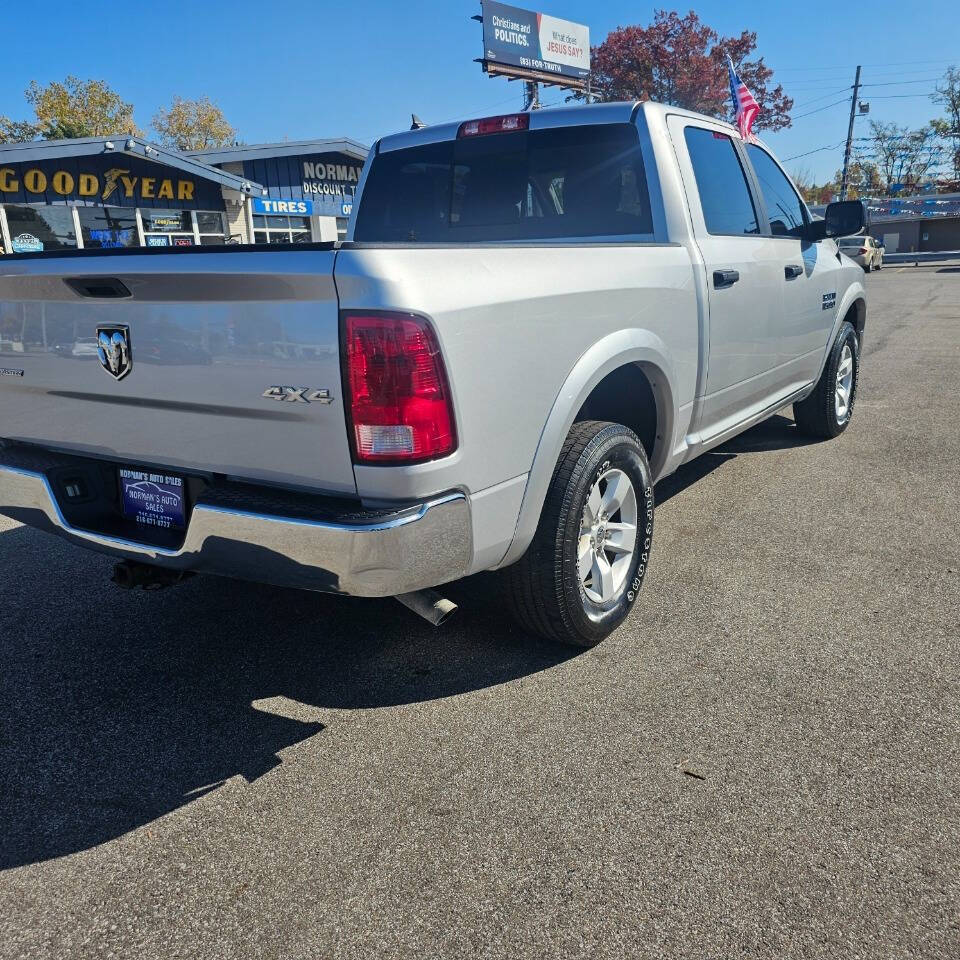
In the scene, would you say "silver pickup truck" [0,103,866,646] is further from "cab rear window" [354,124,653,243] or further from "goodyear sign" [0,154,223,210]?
"goodyear sign" [0,154,223,210]

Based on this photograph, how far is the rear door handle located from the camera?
385 centimetres

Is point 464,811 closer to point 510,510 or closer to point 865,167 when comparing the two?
point 510,510

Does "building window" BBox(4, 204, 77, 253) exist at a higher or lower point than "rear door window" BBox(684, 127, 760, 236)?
higher

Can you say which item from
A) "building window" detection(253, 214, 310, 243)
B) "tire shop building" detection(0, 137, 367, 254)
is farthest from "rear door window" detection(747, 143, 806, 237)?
"building window" detection(253, 214, 310, 243)

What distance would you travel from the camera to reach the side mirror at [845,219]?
4.93 metres

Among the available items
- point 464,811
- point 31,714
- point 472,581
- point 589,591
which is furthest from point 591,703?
point 31,714

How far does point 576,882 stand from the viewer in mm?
2084

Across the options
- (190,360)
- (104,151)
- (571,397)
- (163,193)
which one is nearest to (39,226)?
(104,151)

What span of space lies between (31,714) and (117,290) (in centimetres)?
147

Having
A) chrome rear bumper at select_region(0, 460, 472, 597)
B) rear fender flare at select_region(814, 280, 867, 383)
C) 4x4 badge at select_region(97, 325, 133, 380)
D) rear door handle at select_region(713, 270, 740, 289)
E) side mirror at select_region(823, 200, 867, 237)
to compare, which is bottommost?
chrome rear bumper at select_region(0, 460, 472, 597)

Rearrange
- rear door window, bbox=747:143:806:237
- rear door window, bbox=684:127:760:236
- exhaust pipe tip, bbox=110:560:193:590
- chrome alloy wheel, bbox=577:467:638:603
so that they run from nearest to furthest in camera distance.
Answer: exhaust pipe tip, bbox=110:560:193:590 → chrome alloy wheel, bbox=577:467:638:603 → rear door window, bbox=684:127:760:236 → rear door window, bbox=747:143:806:237

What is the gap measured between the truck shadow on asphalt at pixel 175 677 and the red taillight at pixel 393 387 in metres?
1.07

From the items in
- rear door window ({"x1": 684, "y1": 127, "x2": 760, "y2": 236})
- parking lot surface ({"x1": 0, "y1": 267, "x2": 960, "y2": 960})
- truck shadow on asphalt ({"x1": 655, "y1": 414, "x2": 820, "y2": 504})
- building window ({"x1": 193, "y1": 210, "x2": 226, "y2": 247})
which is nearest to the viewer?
parking lot surface ({"x1": 0, "y1": 267, "x2": 960, "y2": 960})

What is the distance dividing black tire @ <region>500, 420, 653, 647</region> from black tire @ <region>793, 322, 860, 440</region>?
3264 mm
